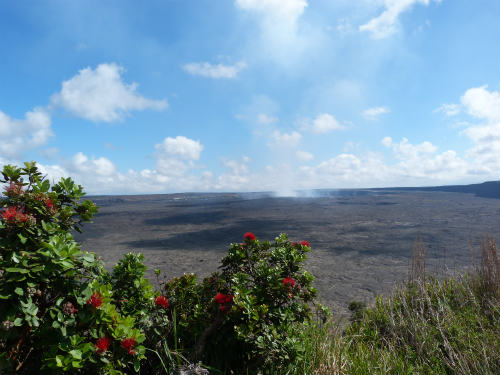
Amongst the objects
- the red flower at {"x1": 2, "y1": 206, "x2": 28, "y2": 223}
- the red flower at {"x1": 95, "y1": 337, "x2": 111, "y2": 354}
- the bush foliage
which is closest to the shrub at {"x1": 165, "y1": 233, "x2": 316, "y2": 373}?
the bush foliage

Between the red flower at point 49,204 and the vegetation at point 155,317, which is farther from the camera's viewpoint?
the red flower at point 49,204

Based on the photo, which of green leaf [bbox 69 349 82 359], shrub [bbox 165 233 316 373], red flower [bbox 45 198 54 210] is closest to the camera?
green leaf [bbox 69 349 82 359]

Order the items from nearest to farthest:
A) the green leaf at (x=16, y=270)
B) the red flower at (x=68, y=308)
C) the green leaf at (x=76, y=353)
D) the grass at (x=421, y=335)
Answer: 1. the green leaf at (x=16, y=270)
2. the green leaf at (x=76, y=353)
3. the red flower at (x=68, y=308)
4. the grass at (x=421, y=335)

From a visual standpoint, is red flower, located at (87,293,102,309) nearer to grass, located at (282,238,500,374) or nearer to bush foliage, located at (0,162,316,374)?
bush foliage, located at (0,162,316,374)

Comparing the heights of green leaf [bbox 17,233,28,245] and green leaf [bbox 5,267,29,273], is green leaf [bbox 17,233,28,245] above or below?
above

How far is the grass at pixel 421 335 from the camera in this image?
2.78 m

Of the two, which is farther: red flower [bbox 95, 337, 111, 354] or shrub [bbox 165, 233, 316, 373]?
shrub [bbox 165, 233, 316, 373]

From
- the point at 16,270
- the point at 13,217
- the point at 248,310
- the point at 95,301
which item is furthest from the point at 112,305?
the point at 248,310

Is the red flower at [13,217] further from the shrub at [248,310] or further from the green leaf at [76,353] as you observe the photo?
the shrub at [248,310]

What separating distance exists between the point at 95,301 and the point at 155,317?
79 centimetres

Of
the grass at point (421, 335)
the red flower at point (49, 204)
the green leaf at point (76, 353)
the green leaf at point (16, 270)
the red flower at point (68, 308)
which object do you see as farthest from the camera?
the grass at point (421, 335)

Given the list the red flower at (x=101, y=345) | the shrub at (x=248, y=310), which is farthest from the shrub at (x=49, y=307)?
the shrub at (x=248, y=310)

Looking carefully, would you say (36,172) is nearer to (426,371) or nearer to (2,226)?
(2,226)

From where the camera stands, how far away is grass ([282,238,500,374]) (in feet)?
9.13
